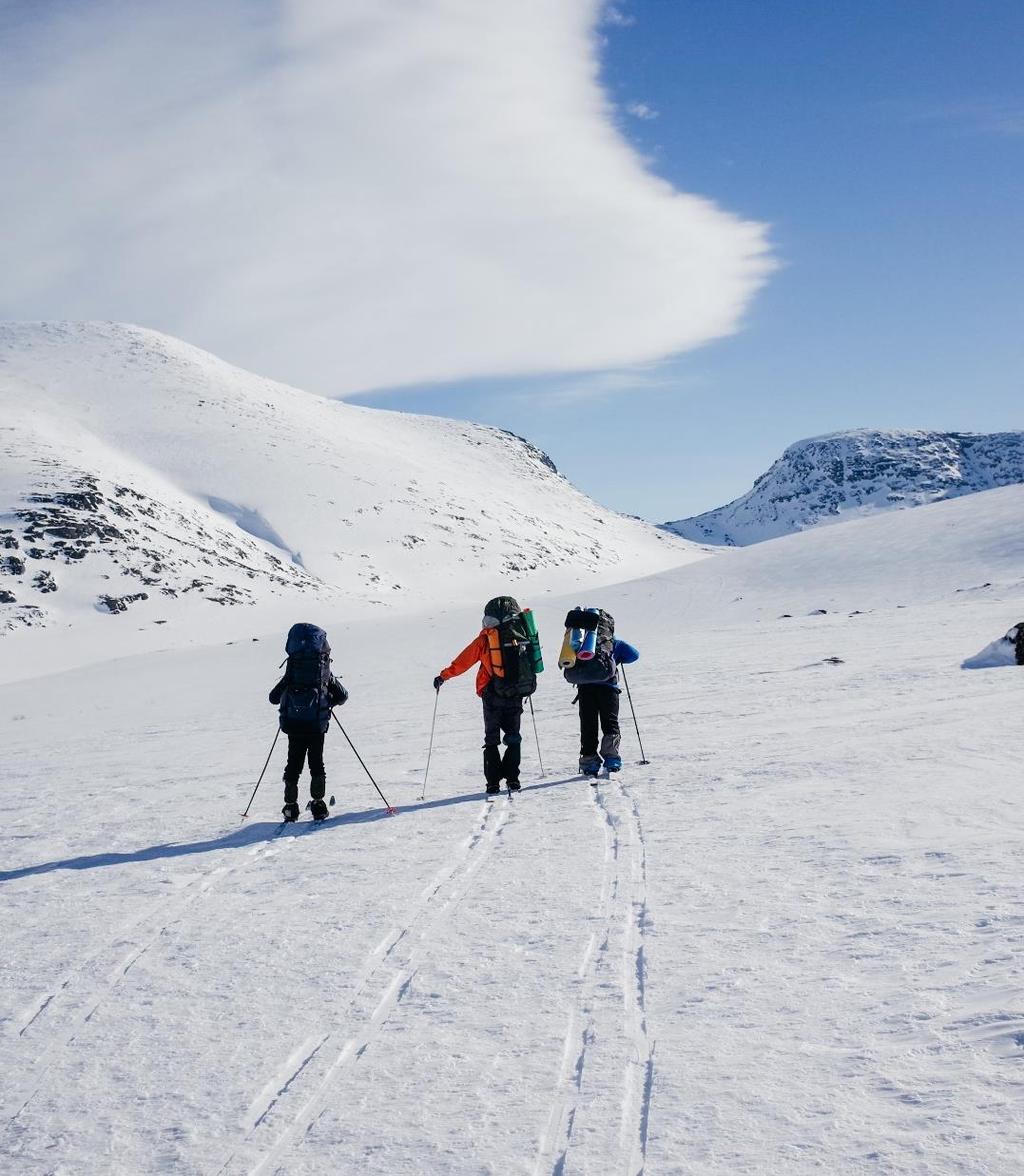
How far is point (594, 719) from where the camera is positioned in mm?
10742

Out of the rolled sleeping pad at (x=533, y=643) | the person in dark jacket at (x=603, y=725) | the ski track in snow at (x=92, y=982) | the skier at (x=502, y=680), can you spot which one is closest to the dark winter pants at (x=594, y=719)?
the person in dark jacket at (x=603, y=725)

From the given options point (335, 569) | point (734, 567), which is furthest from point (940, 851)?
point (335, 569)

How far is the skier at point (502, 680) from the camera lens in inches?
396

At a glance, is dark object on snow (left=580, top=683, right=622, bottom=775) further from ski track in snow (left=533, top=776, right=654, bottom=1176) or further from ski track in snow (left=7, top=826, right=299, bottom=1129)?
ski track in snow (left=7, top=826, right=299, bottom=1129)

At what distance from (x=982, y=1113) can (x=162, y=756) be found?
13.8m

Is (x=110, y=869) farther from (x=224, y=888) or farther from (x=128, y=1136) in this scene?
(x=128, y=1136)

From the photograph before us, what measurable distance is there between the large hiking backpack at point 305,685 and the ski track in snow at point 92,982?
2482mm

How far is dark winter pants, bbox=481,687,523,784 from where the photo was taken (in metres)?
10.0

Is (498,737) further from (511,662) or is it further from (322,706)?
(322,706)

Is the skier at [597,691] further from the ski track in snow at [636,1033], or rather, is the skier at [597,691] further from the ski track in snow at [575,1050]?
the ski track in snow at [575,1050]

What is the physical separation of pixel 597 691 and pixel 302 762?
361 centimetres

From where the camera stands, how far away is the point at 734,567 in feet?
162

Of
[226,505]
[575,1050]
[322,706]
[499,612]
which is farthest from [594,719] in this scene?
[226,505]

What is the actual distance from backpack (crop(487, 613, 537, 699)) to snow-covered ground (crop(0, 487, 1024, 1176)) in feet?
4.13
